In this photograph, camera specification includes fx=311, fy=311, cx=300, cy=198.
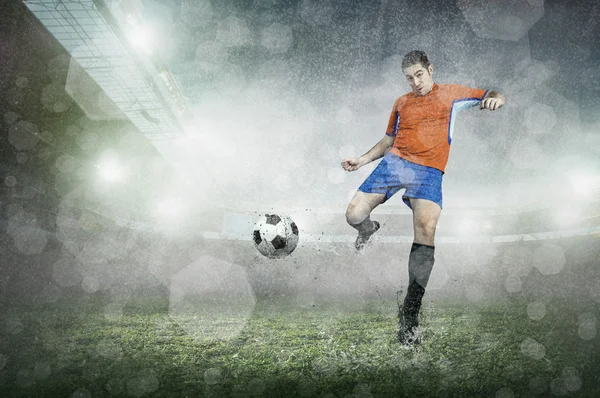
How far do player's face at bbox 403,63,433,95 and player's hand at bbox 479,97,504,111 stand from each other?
51 cm

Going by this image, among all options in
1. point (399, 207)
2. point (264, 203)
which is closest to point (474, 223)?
point (399, 207)

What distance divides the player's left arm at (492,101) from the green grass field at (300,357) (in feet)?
6.11

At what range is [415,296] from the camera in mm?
2527

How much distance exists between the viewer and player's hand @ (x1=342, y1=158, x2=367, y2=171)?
3.17 meters

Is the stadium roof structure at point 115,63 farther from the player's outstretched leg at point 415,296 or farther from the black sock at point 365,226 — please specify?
the player's outstretched leg at point 415,296

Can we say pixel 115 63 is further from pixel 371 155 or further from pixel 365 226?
pixel 365 226

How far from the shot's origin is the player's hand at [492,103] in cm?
247

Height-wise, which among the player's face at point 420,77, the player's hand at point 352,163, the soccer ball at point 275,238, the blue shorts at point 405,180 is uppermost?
the player's face at point 420,77

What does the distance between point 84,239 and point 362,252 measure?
253 inches

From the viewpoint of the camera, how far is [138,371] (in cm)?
204

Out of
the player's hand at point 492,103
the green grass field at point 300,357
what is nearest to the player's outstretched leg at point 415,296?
the green grass field at point 300,357

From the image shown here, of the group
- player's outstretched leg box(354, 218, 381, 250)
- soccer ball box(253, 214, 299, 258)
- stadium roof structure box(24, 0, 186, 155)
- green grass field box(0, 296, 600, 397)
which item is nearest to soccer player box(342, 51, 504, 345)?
player's outstretched leg box(354, 218, 381, 250)

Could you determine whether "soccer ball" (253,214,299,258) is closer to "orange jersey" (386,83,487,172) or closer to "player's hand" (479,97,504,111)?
"orange jersey" (386,83,487,172)

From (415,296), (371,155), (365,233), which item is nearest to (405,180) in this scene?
(371,155)
